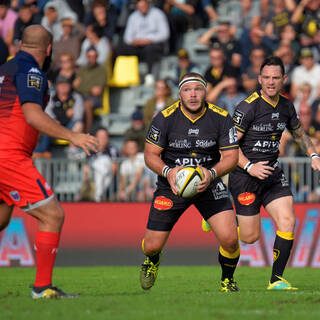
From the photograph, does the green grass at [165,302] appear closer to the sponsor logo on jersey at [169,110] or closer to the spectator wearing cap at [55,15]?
the sponsor logo on jersey at [169,110]

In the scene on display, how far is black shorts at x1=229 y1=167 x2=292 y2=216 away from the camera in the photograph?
10909 millimetres

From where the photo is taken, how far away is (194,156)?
385 inches

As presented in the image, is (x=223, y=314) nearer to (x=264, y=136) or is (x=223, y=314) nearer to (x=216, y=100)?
(x=264, y=136)

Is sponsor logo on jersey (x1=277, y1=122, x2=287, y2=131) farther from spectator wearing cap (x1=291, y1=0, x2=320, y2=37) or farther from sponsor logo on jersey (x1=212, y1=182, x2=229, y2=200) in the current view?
spectator wearing cap (x1=291, y1=0, x2=320, y2=37)

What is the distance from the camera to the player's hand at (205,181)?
9.26 metres

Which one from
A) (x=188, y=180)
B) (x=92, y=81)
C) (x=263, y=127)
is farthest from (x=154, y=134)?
(x=92, y=81)

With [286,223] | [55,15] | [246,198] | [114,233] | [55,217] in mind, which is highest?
[55,15]

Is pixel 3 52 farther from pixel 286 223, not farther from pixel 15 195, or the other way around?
pixel 15 195

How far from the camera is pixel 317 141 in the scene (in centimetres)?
1639

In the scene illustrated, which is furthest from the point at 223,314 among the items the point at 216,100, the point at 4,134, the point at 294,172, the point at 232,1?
the point at 232,1

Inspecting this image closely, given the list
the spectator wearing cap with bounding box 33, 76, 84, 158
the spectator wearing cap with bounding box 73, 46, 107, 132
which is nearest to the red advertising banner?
the spectator wearing cap with bounding box 33, 76, 84, 158

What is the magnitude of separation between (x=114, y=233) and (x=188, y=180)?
7.53m

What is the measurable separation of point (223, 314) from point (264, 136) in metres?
4.18

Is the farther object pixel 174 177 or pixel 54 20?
pixel 54 20
